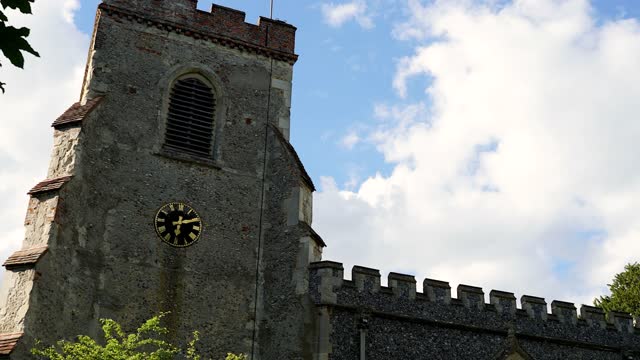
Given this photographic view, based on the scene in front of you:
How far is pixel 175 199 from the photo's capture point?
17031mm

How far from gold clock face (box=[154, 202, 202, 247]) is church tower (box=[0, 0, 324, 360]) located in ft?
0.08

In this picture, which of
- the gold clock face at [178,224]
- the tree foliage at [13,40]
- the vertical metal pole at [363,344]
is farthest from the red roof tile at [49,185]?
the tree foliage at [13,40]

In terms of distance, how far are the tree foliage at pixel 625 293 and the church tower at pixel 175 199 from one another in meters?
18.5

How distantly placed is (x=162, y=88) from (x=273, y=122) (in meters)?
2.92

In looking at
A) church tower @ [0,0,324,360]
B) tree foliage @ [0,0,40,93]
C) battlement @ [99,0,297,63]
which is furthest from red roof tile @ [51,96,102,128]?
tree foliage @ [0,0,40,93]

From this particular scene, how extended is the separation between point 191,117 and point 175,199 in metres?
2.48

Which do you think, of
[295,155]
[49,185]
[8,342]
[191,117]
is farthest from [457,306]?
[8,342]

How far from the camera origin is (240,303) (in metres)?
16.5

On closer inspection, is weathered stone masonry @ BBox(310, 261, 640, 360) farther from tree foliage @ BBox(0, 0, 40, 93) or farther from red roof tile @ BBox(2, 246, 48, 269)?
→ tree foliage @ BBox(0, 0, 40, 93)

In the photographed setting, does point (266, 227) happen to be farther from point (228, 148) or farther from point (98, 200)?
point (98, 200)

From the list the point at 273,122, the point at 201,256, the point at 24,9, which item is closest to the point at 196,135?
the point at 273,122

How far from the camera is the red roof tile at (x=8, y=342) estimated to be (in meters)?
12.8

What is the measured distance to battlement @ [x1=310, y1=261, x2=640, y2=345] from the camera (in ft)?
53.0

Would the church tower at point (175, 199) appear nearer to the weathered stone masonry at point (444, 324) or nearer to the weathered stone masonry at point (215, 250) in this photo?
the weathered stone masonry at point (215, 250)
